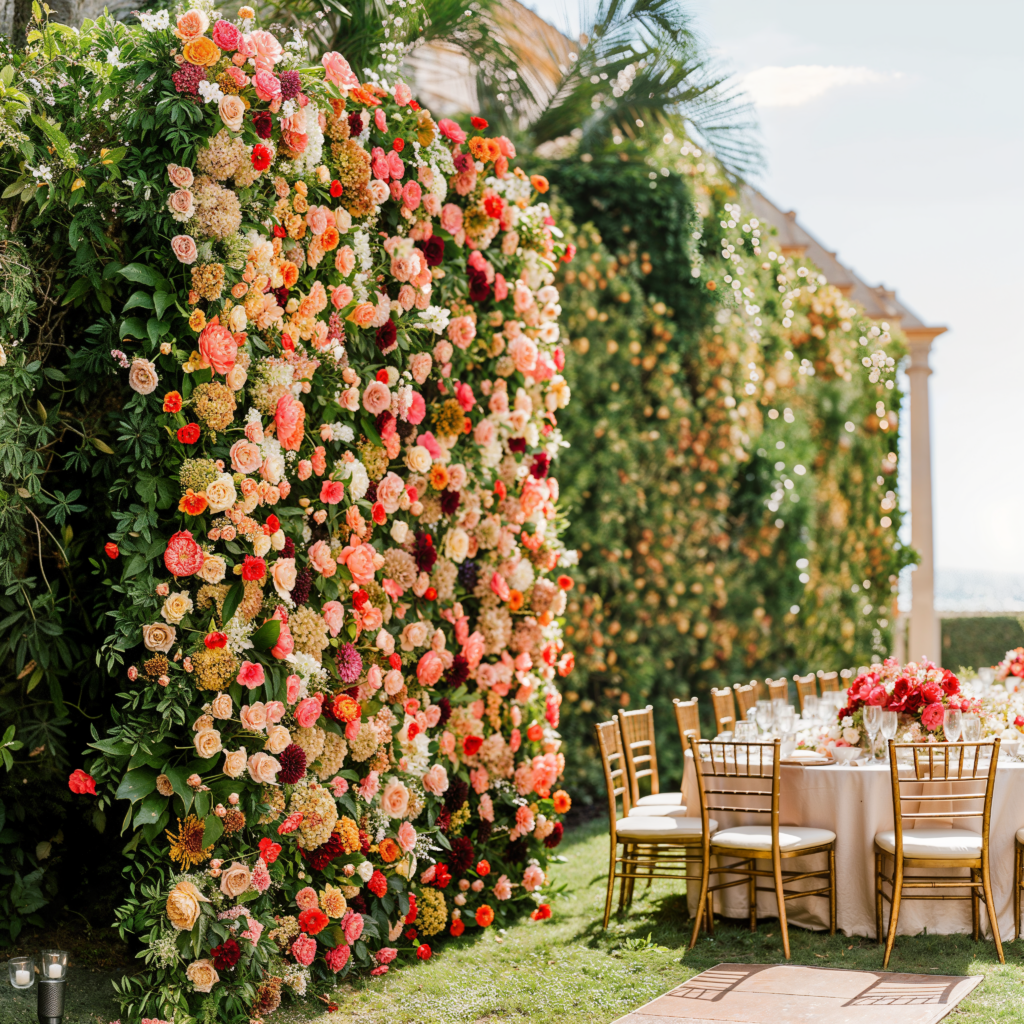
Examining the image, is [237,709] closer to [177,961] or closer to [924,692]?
[177,961]

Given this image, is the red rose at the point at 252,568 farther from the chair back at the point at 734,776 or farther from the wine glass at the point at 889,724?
the wine glass at the point at 889,724

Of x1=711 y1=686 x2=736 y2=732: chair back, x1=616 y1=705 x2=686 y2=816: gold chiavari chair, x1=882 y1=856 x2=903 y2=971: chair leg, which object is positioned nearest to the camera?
x1=882 y1=856 x2=903 y2=971: chair leg

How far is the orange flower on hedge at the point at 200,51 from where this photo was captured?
4035 mm

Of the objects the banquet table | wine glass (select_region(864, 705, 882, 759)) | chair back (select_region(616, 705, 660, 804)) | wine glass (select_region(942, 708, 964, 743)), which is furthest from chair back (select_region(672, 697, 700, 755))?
wine glass (select_region(942, 708, 964, 743))

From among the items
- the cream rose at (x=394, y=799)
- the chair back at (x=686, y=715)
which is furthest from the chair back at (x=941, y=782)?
the cream rose at (x=394, y=799)

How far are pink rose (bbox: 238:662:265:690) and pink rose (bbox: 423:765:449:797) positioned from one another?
134cm

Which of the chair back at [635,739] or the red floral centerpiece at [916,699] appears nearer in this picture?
the red floral centerpiece at [916,699]

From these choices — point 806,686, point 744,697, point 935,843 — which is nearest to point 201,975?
point 935,843

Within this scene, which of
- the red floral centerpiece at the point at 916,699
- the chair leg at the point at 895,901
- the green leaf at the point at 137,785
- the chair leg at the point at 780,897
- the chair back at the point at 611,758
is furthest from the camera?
the chair back at the point at 611,758

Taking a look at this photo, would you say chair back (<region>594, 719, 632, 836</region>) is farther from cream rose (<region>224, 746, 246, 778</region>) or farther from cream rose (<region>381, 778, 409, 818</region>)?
cream rose (<region>224, 746, 246, 778</region>)

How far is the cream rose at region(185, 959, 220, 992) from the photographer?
12.9ft

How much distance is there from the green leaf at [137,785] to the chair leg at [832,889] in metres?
3.05

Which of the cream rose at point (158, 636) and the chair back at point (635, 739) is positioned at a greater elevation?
the cream rose at point (158, 636)

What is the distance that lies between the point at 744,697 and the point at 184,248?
4.90 metres
